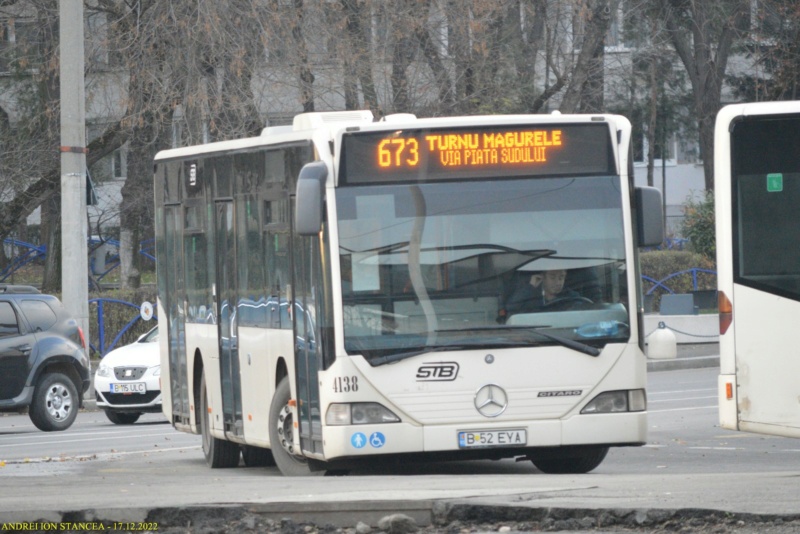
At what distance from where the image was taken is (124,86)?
2717 cm

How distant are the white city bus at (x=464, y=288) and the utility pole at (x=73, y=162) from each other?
12.3 meters

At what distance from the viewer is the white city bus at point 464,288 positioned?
10.8 metres

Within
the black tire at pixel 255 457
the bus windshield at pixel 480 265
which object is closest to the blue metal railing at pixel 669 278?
the black tire at pixel 255 457

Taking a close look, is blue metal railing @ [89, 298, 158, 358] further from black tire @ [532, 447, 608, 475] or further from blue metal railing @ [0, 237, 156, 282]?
black tire @ [532, 447, 608, 475]

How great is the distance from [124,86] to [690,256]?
661 inches

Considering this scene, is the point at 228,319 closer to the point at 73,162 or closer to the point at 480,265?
the point at 480,265

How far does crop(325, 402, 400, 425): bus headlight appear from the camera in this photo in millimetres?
10758

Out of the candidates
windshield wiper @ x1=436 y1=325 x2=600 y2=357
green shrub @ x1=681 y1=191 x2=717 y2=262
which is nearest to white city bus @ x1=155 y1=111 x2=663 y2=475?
Result: windshield wiper @ x1=436 y1=325 x2=600 y2=357

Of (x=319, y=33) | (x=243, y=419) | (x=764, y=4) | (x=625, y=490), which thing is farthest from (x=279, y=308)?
(x=764, y=4)

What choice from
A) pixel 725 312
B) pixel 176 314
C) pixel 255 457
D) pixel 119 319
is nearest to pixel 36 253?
pixel 119 319

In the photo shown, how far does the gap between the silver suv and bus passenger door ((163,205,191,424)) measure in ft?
17.8

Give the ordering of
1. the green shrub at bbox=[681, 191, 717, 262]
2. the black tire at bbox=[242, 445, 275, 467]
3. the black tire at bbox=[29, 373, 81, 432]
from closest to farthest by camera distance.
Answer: the black tire at bbox=[242, 445, 275, 467] < the black tire at bbox=[29, 373, 81, 432] < the green shrub at bbox=[681, 191, 717, 262]

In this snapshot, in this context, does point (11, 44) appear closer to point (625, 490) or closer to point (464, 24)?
point (464, 24)

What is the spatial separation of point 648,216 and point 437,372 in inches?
75.1
